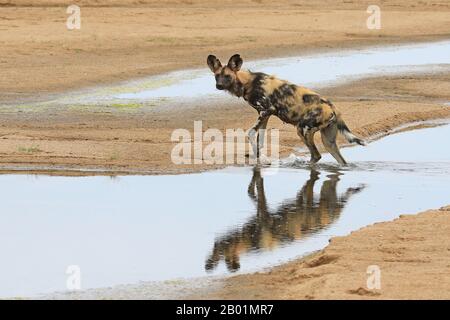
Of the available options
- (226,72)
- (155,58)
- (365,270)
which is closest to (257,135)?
(226,72)

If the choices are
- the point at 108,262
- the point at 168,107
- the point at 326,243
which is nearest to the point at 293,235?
the point at 326,243

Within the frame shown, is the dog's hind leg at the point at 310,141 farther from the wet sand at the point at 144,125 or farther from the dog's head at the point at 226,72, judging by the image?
the dog's head at the point at 226,72

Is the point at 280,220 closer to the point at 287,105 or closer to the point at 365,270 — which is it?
the point at 365,270

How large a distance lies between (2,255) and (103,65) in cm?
1555

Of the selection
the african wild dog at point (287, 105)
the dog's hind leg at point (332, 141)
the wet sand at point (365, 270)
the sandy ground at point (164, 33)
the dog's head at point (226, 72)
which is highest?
the sandy ground at point (164, 33)

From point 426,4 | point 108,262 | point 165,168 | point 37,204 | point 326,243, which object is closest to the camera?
point 108,262

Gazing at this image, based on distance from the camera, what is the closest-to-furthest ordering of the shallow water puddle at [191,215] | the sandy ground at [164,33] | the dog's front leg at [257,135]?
the shallow water puddle at [191,215]
the dog's front leg at [257,135]
the sandy ground at [164,33]

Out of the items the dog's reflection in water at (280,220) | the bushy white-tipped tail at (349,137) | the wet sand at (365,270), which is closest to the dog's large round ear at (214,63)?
the dog's reflection in water at (280,220)

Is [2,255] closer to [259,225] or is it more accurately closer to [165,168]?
[259,225]

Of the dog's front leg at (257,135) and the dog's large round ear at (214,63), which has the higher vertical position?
the dog's large round ear at (214,63)

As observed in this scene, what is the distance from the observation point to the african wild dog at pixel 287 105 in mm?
15570

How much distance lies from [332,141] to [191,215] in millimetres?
3637

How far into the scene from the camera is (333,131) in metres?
15.7

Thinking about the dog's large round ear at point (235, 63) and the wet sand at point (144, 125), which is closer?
the wet sand at point (144, 125)
